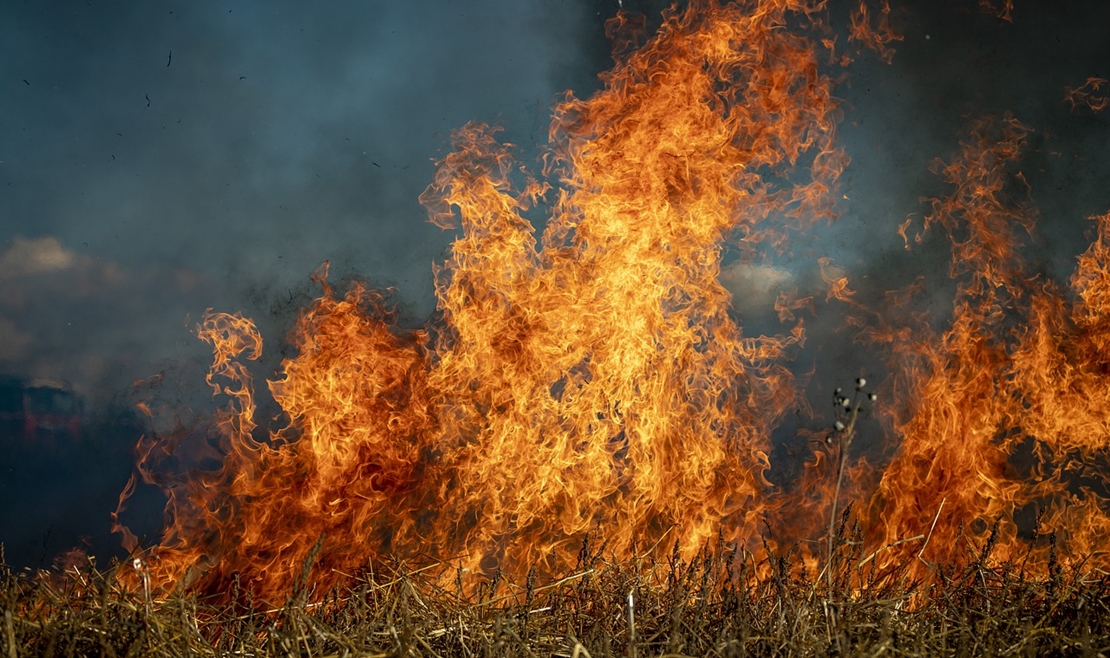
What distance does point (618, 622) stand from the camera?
4.18 m

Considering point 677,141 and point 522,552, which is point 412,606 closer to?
point 522,552

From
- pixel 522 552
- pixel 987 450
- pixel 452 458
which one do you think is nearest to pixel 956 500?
pixel 987 450

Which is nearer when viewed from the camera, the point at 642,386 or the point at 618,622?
the point at 618,622

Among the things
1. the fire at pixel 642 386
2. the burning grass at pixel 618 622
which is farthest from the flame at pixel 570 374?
the burning grass at pixel 618 622

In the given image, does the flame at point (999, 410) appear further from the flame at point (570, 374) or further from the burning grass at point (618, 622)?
the burning grass at point (618, 622)

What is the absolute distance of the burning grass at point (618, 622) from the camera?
343 centimetres

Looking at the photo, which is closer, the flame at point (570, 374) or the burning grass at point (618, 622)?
the burning grass at point (618, 622)

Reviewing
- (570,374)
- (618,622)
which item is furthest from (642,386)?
(618,622)

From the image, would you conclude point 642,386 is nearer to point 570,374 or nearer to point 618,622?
point 570,374

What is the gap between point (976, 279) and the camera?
29.2ft

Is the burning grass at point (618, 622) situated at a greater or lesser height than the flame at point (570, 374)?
lesser

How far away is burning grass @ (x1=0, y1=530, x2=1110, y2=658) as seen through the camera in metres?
3.43

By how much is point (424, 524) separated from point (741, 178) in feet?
18.3

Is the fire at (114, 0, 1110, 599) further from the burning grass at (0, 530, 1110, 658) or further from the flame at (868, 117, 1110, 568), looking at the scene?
the burning grass at (0, 530, 1110, 658)
